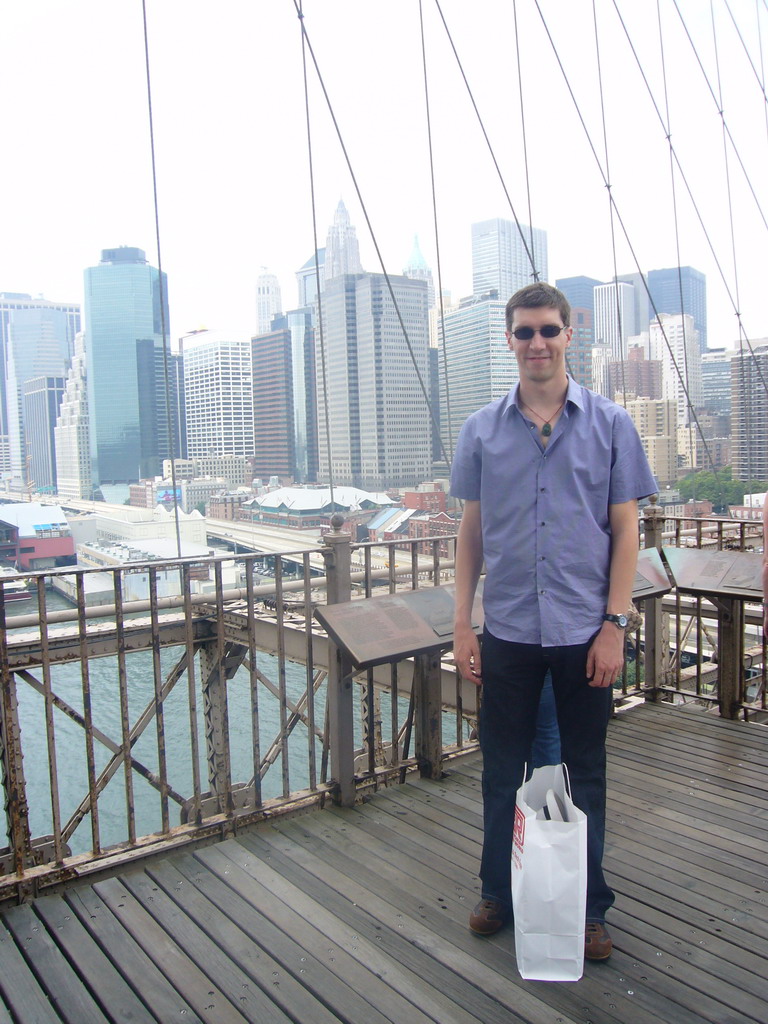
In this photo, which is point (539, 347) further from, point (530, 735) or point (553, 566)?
point (530, 735)

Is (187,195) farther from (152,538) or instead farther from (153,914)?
(153,914)

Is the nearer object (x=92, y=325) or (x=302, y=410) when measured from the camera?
(x=92, y=325)

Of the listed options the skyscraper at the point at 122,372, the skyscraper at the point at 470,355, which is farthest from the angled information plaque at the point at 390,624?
the skyscraper at the point at 122,372

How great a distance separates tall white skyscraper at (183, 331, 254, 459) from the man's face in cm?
966

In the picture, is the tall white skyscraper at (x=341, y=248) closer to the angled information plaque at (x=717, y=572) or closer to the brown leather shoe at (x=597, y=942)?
the angled information plaque at (x=717, y=572)

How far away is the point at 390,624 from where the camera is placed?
2855 millimetres

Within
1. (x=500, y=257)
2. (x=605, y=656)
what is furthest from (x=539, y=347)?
(x=500, y=257)

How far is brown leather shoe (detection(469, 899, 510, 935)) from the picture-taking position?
204cm

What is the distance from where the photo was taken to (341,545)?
2.96 meters

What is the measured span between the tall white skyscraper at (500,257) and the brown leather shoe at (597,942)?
28.1ft

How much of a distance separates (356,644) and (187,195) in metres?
7.07

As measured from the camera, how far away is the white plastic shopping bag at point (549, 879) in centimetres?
171

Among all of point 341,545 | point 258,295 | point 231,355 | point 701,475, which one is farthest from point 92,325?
point 341,545

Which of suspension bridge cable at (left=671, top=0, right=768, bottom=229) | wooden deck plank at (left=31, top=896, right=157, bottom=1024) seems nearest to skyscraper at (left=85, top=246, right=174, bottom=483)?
suspension bridge cable at (left=671, top=0, right=768, bottom=229)
